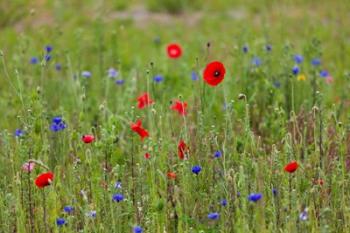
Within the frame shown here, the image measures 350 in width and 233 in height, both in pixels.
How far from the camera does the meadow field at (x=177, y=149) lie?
3.50 meters

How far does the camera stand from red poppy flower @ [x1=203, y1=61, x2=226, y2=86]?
12.2 ft

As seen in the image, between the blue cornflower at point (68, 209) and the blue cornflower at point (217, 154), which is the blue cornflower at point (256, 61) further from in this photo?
the blue cornflower at point (68, 209)

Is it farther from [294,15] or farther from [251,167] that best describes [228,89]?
[294,15]

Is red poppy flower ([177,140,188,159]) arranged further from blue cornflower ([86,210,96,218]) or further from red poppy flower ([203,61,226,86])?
blue cornflower ([86,210,96,218])

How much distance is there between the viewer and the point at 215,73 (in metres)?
3.73

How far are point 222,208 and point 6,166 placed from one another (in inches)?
43.5

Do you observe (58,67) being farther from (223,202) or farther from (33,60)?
(223,202)

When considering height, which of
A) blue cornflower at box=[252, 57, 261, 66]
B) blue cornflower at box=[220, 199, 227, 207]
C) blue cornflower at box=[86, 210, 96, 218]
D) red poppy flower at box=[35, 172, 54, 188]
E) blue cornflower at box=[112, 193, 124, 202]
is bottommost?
blue cornflower at box=[220, 199, 227, 207]

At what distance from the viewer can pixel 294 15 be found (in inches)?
323

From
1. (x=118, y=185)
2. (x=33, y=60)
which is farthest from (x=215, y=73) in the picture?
(x=33, y=60)

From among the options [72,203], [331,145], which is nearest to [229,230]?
[72,203]

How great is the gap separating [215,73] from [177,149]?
38cm

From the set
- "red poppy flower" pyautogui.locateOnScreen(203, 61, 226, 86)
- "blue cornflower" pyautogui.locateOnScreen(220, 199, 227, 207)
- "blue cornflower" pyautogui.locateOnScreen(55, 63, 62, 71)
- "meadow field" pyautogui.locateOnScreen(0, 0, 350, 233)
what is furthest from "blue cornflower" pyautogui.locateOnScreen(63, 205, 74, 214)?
"blue cornflower" pyautogui.locateOnScreen(55, 63, 62, 71)

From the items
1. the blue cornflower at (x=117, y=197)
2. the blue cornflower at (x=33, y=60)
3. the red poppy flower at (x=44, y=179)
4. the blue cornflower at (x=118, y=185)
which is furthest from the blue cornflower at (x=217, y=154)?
the blue cornflower at (x=33, y=60)
